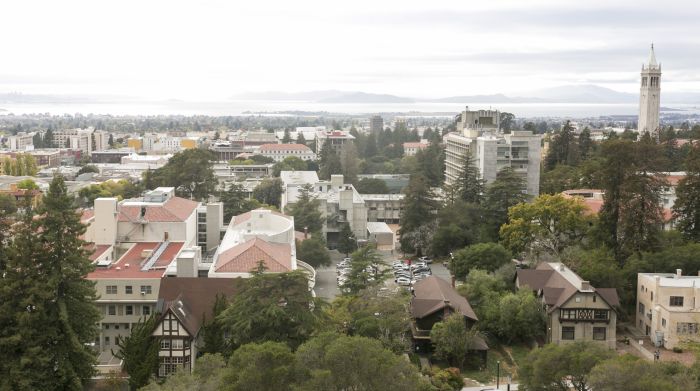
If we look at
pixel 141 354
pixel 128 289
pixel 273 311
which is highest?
pixel 273 311

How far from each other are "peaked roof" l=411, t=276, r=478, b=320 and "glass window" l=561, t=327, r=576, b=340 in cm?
360

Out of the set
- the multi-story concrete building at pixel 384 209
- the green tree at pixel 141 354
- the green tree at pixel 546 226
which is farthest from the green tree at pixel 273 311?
the multi-story concrete building at pixel 384 209

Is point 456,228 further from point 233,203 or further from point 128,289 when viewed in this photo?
A: point 128,289

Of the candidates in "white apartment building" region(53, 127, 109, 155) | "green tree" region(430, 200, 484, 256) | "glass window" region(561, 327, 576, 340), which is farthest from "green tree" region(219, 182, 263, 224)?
"white apartment building" region(53, 127, 109, 155)

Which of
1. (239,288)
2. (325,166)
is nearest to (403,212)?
(239,288)

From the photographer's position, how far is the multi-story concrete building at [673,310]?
31.2m

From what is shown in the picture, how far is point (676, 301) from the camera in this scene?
3161cm

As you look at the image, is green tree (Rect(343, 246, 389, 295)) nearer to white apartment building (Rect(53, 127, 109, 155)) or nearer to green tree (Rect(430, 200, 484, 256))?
green tree (Rect(430, 200, 484, 256))

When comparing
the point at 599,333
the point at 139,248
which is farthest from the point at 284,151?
the point at 599,333

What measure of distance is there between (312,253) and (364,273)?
8.42 metres

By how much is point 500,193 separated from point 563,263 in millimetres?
10099

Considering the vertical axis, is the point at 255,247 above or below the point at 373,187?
above

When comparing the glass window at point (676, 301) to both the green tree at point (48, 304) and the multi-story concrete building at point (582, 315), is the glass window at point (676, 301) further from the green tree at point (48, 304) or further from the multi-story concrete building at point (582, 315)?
the green tree at point (48, 304)

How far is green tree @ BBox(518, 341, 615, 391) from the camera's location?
75.8ft
